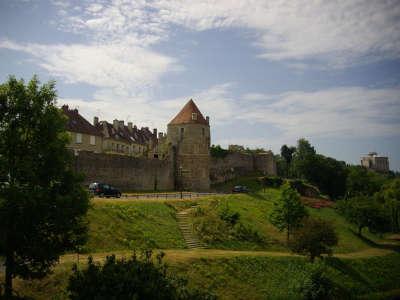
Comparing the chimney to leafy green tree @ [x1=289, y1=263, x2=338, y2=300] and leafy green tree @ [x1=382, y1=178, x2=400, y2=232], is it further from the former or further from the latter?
leafy green tree @ [x1=289, y1=263, x2=338, y2=300]

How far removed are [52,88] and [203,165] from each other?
37.6m

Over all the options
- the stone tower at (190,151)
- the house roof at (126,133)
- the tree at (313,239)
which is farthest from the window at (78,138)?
the tree at (313,239)

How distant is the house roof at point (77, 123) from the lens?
5355 centimetres

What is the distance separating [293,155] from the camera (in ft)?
345

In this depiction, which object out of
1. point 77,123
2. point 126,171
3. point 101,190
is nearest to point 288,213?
point 101,190

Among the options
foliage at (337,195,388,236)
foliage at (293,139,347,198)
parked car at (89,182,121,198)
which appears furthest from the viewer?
foliage at (293,139,347,198)

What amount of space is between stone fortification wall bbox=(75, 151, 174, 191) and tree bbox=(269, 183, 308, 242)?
16.0m

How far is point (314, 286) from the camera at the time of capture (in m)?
27.1

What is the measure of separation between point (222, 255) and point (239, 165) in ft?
151

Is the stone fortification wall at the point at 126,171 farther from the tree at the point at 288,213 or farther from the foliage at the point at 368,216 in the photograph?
the foliage at the point at 368,216

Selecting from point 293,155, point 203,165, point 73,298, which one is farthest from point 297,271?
point 293,155

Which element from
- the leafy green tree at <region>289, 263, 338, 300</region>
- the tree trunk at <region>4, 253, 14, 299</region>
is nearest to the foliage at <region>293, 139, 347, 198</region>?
the leafy green tree at <region>289, 263, 338, 300</region>

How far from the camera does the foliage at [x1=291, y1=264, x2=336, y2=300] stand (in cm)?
2675

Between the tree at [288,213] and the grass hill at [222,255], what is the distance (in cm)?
145
